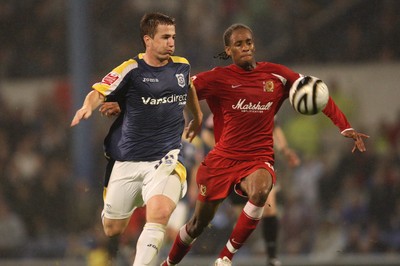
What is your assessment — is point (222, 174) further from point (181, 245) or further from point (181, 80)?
point (181, 80)

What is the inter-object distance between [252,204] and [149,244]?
107 centimetres

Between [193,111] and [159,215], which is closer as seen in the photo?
[159,215]

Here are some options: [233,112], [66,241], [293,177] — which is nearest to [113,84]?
[233,112]

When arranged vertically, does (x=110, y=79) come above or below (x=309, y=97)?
above

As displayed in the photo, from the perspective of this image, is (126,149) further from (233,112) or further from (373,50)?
(373,50)

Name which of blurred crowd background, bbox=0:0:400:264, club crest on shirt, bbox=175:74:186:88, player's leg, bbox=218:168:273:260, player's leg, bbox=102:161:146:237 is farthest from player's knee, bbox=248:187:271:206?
blurred crowd background, bbox=0:0:400:264

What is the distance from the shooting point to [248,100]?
8.26m

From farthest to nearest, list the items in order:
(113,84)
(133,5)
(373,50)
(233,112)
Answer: (133,5) → (373,50) → (233,112) → (113,84)

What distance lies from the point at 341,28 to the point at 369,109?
5.26 ft

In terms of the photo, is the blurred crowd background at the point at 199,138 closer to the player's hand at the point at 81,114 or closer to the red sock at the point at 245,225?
the red sock at the point at 245,225

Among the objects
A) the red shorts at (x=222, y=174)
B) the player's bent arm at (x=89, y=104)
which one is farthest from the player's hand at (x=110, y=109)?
the red shorts at (x=222, y=174)

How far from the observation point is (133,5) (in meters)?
17.9

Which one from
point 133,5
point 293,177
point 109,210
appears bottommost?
point 293,177

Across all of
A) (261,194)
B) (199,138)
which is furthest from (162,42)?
(199,138)
